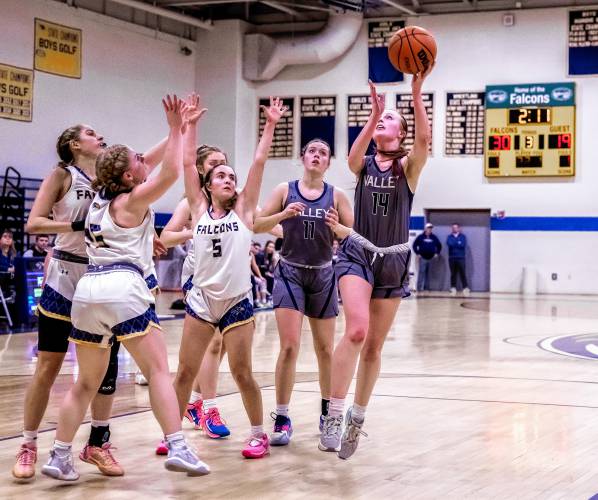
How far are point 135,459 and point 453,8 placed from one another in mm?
20916

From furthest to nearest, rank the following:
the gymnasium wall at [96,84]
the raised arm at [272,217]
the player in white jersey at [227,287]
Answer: the gymnasium wall at [96,84] → the raised arm at [272,217] → the player in white jersey at [227,287]

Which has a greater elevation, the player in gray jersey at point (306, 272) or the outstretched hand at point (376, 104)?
the outstretched hand at point (376, 104)

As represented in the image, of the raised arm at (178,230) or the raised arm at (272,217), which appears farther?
the raised arm at (178,230)

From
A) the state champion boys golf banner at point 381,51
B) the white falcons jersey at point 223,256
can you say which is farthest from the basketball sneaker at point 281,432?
the state champion boys golf banner at point 381,51

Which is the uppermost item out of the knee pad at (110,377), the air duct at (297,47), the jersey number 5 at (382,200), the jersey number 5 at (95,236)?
the air duct at (297,47)

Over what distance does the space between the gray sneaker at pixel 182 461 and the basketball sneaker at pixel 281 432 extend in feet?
3.90

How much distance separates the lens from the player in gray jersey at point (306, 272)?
6020mm

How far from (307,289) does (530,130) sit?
18.3 metres

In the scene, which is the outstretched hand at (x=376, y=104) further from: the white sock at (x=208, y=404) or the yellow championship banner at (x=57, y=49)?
the yellow championship banner at (x=57, y=49)

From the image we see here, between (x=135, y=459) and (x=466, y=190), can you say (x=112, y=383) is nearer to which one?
(x=135, y=459)

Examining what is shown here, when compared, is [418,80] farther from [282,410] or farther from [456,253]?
[456,253]

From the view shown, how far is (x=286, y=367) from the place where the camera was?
604 cm

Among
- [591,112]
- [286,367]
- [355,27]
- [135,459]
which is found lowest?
[135,459]

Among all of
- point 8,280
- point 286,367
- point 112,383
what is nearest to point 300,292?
point 286,367
